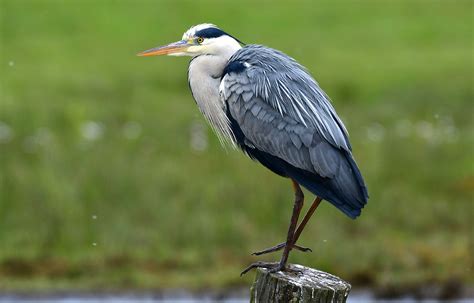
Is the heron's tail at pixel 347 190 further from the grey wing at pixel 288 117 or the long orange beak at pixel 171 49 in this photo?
the long orange beak at pixel 171 49

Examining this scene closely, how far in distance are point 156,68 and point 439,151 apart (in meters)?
8.37

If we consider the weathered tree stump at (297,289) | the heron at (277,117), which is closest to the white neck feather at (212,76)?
the heron at (277,117)

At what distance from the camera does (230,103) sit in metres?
6.59

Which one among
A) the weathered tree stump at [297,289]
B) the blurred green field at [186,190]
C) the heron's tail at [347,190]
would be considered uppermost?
the blurred green field at [186,190]

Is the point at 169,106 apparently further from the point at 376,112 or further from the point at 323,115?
the point at 323,115

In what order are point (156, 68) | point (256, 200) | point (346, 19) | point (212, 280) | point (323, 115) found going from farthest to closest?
point (346, 19) → point (156, 68) → point (256, 200) → point (212, 280) → point (323, 115)

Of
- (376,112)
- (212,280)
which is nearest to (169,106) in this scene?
(376,112)

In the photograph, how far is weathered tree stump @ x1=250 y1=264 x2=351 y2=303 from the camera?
5.50 m

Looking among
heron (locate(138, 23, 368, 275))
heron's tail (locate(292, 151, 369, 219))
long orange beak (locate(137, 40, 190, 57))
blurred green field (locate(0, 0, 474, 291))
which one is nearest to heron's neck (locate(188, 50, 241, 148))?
heron (locate(138, 23, 368, 275))

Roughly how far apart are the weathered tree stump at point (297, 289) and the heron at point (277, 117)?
13.3 inches

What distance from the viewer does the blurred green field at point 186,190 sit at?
1265 centimetres

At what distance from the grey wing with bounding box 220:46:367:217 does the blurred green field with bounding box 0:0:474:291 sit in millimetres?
5429

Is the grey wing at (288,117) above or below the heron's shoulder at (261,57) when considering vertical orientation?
below

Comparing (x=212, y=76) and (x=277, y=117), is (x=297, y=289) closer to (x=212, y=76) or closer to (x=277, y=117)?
(x=277, y=117)
